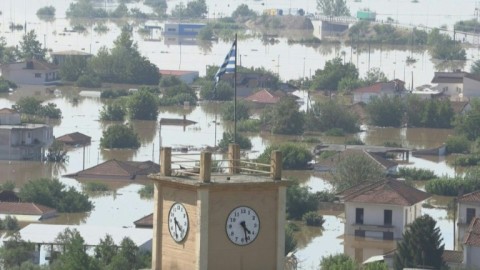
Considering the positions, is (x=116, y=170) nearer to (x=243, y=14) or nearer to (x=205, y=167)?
(x=205, y=167)

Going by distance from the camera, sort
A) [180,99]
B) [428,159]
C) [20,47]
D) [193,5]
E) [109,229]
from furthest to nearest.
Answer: [193,5] < [20,47] < [180,99] < [428,159] < [109,229]

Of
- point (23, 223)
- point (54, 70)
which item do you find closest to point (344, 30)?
point (54, 70)

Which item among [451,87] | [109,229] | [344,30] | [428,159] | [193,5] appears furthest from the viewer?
[193,5]

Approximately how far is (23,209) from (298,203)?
11.6 feet

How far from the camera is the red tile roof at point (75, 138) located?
3237cm

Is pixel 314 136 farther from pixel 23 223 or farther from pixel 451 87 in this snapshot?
pixel 23 223

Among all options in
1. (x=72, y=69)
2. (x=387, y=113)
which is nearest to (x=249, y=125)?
(x=387, y=113)

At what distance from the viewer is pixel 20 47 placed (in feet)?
177

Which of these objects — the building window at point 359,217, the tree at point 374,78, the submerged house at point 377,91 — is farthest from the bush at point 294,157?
the tree at point 374,78

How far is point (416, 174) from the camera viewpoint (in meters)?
28.3

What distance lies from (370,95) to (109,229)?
23.5 metres

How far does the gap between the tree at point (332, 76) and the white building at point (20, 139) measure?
16596mm

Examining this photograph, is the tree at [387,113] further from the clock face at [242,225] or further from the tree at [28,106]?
the clock face at [242,225]

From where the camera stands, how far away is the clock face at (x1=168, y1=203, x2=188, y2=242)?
29.6ft
